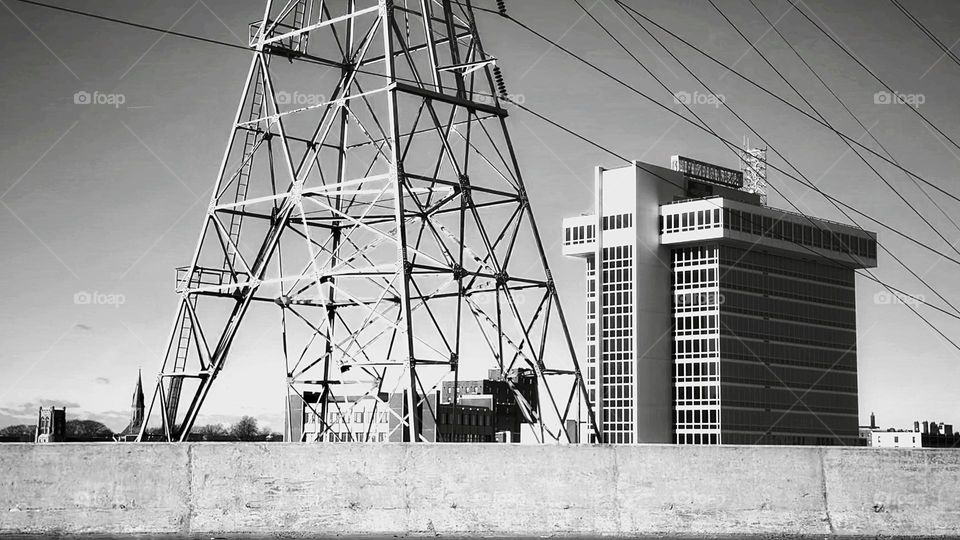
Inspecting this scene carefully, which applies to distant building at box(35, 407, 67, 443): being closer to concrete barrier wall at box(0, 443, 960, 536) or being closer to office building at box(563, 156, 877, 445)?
concrete barrier wall at box(0, 443, 960, 536)

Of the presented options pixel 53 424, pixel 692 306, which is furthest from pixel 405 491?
pixel 692 306

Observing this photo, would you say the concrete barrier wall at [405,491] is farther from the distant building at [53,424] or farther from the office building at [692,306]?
the office building at [692,306]

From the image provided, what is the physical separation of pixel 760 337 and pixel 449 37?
14272 cm

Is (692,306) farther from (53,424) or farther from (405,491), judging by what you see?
(405,491)

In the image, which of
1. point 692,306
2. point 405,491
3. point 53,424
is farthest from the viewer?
point 692,306

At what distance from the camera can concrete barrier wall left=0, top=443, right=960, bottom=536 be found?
1808 cm

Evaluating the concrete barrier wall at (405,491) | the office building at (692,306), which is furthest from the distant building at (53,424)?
the office building at (692,306)

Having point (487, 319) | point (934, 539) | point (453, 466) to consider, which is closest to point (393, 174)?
point (487, 319)

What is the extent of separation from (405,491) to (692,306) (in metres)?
149

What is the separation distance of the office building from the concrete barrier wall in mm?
139834

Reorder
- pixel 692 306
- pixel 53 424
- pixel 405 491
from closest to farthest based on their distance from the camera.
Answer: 1. pixel 405 491
2. pixel 53 424
3. pixel 692 306

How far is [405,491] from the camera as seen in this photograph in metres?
18.2

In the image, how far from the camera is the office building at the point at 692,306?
525 ft

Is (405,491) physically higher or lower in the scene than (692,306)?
lower
